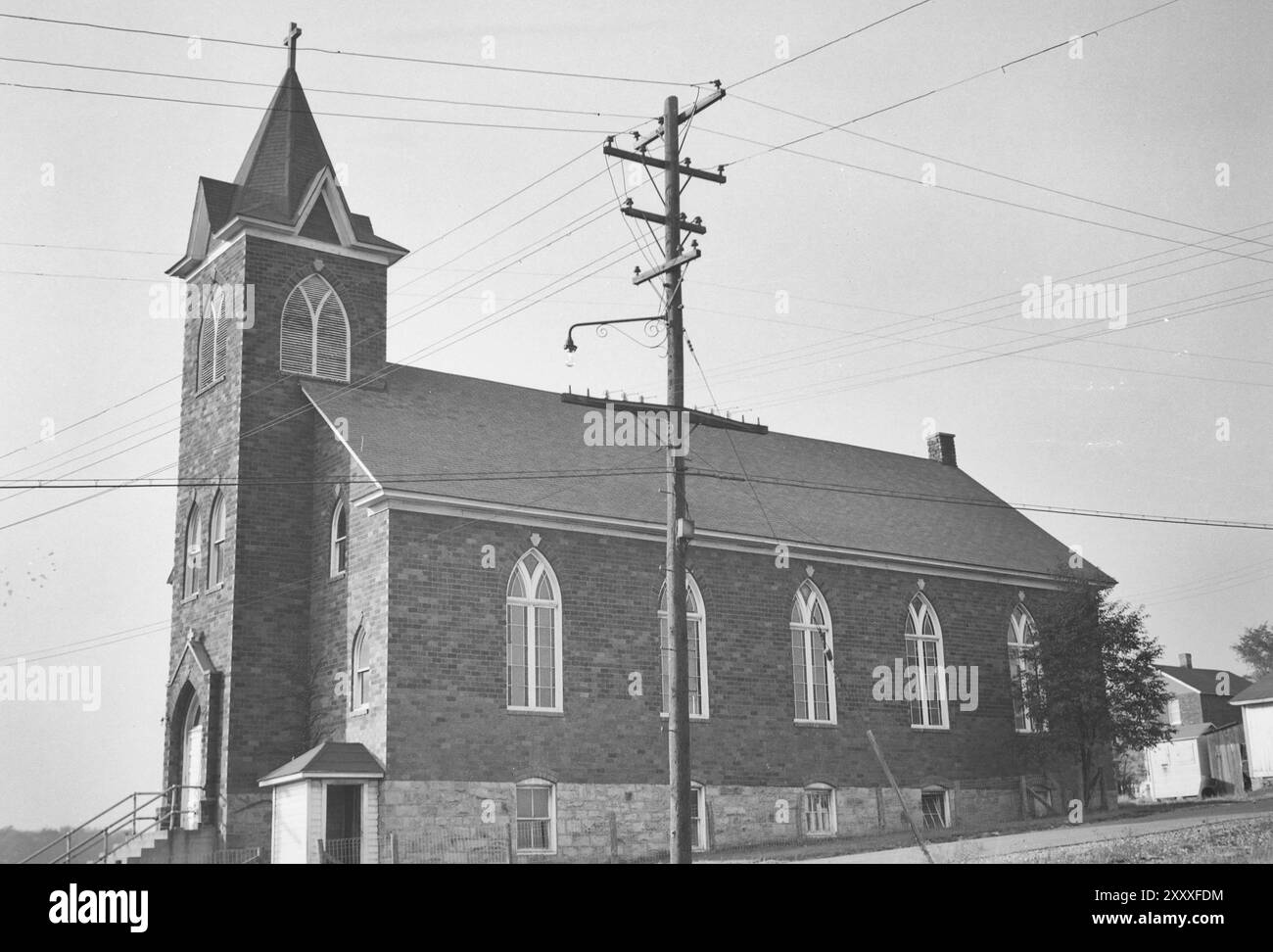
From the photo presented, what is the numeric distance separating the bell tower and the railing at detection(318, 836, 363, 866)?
2926 millimetres

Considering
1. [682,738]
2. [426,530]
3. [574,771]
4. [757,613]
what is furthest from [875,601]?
[682,738]

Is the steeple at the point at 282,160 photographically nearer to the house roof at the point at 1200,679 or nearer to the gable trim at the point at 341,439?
the gable trim at the point at 341,439

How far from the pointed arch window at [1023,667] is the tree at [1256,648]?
261 ft

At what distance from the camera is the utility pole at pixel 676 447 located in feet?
65.6

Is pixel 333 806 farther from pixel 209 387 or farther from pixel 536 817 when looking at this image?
pixel 209 387

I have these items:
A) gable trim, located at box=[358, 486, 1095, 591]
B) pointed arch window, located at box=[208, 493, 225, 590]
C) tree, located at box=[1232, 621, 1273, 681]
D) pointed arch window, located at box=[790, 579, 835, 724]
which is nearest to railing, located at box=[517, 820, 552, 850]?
gable trim, located at box=[358, 486, 1095, 591]

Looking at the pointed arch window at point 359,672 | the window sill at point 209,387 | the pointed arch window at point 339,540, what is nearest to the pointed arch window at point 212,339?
the window sill at point 209,387

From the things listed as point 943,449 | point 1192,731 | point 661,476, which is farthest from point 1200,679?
point 661,476

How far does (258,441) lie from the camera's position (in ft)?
101

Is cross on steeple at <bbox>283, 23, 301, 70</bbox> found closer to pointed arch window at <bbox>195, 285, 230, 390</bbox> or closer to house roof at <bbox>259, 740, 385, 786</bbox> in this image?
pointed arch window at <bbox>195, 285, 230, 390</bbox>
